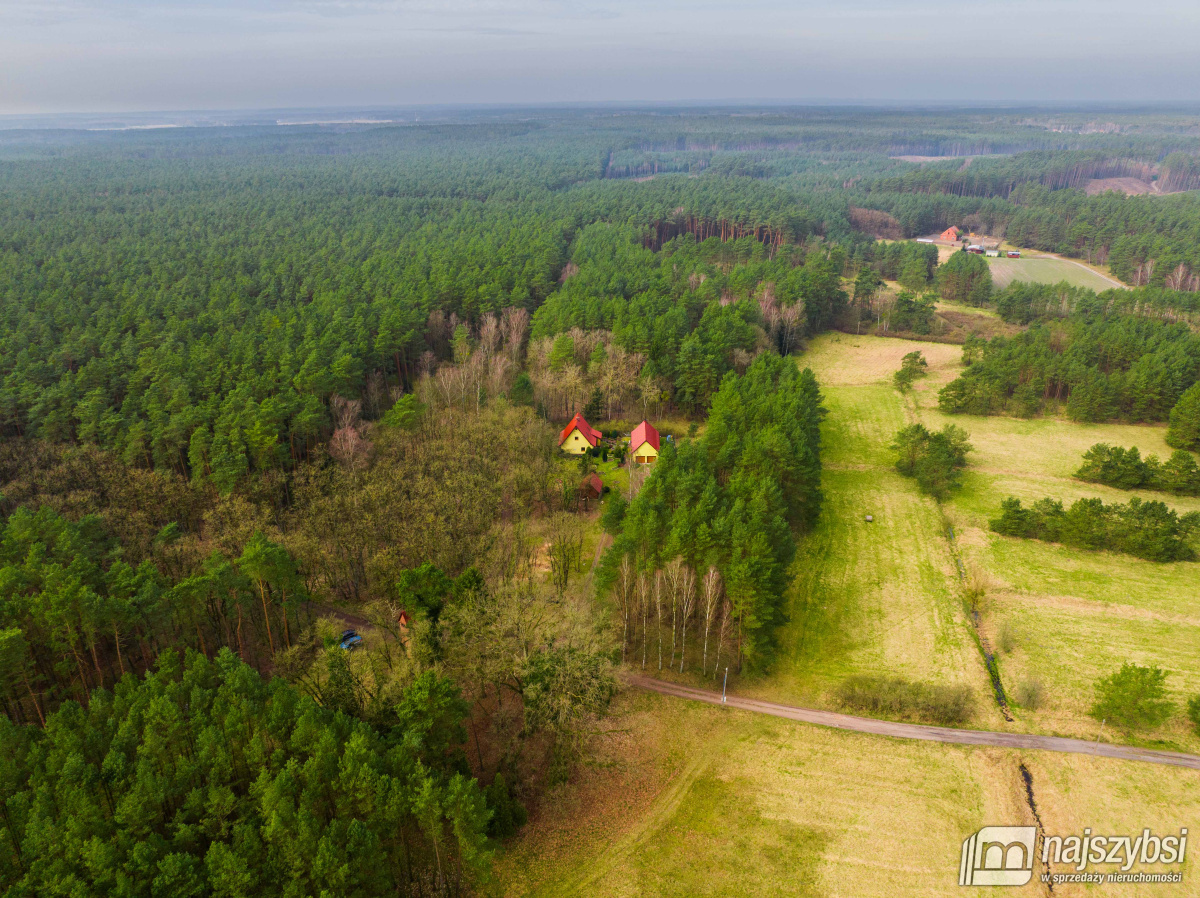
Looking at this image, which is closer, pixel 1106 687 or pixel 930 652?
pixel 1106 687

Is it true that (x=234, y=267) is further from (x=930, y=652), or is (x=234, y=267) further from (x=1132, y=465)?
(x=1132, y=465)

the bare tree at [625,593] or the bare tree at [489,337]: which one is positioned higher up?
the bare tree at [489,337]

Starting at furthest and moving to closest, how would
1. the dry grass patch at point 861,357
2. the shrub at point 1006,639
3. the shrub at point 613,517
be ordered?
the dry grass patch at point 861,357
the shrub at point 613,517
the shrub at point 1006,639

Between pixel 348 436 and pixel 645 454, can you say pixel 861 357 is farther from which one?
pixel 348 436

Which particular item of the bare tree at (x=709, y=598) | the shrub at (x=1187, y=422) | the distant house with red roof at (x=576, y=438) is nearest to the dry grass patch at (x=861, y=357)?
the shrub at (x=1187, y=422)

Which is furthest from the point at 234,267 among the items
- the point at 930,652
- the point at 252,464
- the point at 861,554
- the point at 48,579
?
the point at 930,652

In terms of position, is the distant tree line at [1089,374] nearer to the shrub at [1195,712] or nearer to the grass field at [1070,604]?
the grass field at [1070,604]
